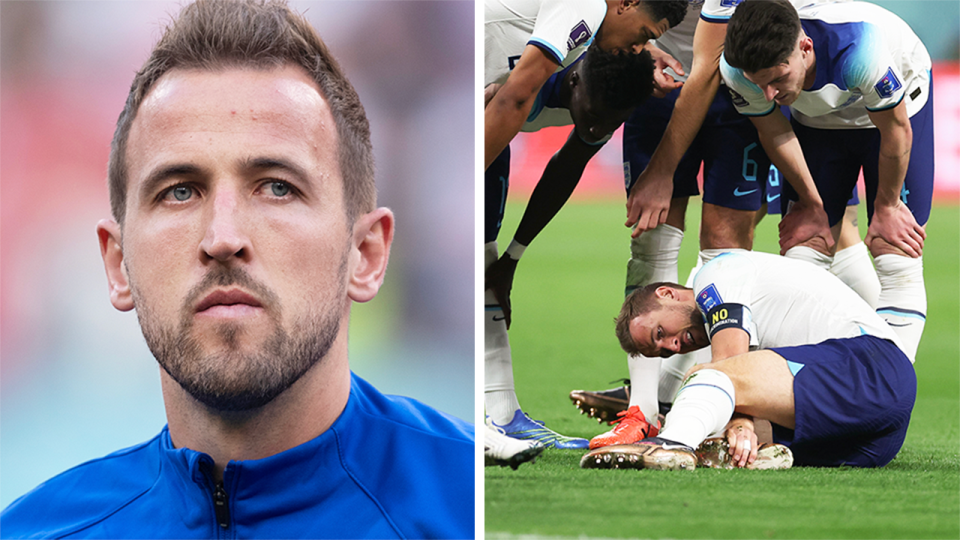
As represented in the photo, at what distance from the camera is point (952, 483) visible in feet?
9.47

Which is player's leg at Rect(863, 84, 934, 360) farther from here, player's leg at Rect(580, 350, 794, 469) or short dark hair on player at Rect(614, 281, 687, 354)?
short dark hair on player at Rect(614, 281, 687, 354)

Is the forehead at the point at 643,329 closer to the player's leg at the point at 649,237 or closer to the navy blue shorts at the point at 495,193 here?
the player's leg at the point at 649,237

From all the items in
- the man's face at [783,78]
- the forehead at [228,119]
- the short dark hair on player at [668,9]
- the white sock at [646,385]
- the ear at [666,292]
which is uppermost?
the short dark hair on player at [668,9]

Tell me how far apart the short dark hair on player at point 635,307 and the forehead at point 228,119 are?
4.33 ft

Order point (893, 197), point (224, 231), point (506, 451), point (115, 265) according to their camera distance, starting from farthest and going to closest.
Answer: point (893, 197)
point (506, 451)
point (115, 265)
point (224, 231)

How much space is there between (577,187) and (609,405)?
2.97 feet

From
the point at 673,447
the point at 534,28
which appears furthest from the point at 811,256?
the point at 534,28

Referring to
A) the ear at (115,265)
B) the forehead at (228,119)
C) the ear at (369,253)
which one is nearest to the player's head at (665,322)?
the ear at (369,253)

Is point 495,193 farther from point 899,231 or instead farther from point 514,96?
point 899,231

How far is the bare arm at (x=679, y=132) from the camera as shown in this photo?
3.14 metres

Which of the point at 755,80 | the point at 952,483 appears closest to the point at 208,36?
the point at 755,80

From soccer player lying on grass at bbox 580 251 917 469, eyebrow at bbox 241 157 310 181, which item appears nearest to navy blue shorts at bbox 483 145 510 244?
soccer player lying on grass at bbox 580 251 917 469

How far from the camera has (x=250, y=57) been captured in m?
2.61

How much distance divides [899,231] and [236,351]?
2389mm
